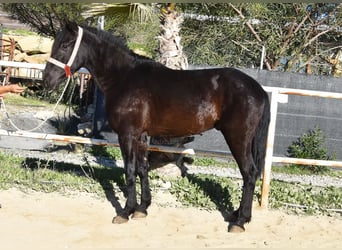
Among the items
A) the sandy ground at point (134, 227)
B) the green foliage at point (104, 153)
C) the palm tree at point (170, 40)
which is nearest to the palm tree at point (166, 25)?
the palm tree at point (170, 40)

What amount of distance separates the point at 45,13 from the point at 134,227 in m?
9.75

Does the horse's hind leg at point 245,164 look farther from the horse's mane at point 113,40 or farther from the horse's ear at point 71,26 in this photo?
the horse's ear at point 71,26

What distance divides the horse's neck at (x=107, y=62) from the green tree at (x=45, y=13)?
678 cm

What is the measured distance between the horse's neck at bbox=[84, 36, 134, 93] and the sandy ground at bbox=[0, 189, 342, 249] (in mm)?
1466

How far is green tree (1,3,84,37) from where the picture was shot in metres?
11.9

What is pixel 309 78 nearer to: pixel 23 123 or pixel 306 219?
pixel 306 219

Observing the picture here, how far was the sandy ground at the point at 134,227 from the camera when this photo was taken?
13.7ft

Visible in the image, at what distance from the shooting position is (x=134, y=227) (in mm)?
4629

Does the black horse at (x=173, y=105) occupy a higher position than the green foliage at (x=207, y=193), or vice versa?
the black horse at (x=173, y=105)

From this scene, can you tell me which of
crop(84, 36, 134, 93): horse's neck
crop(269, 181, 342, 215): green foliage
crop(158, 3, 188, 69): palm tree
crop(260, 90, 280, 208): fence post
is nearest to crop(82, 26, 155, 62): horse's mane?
crop(84, 36, 134, 93): horse's neck

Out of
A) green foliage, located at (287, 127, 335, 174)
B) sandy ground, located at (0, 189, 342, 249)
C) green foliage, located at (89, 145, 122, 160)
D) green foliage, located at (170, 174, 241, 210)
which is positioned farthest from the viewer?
green foliage, located at (287, 127, 335, 174)

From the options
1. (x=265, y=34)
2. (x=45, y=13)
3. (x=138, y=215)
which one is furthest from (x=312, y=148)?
(x=45, y=13)

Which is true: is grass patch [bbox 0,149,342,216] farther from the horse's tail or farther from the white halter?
the white halter

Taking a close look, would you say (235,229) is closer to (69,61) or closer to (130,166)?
(130,166)
